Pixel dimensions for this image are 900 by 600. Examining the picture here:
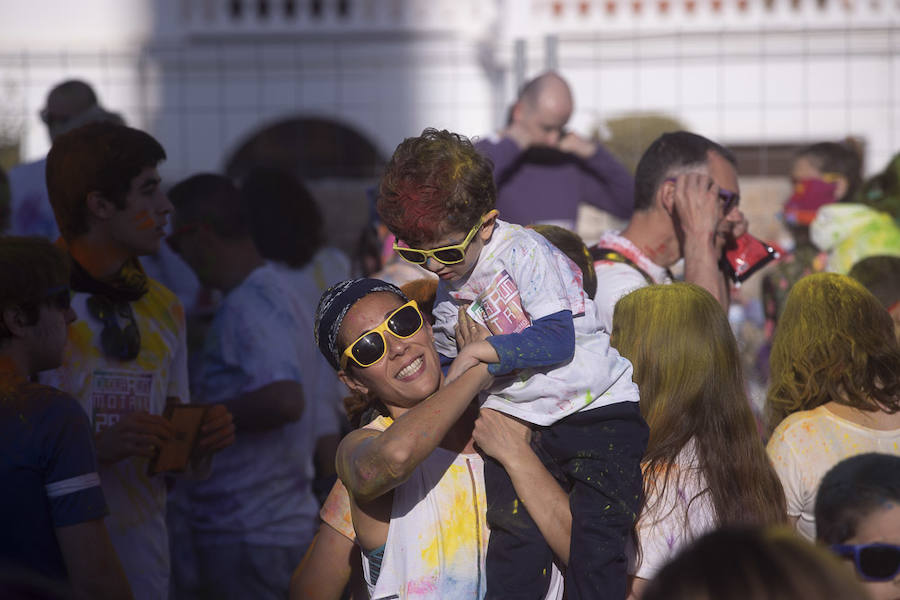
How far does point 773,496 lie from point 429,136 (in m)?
1.29

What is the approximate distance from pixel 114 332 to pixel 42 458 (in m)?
0.73

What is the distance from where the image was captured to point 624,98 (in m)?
7.20

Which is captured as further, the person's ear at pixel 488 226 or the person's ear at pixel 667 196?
the person's ear at pixel 667 196

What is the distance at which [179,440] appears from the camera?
3215 millimetres

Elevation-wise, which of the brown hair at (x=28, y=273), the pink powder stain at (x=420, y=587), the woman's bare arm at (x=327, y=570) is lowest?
the woman's bare arm at (x=327, y=570)

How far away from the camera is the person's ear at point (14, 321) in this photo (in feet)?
8.58

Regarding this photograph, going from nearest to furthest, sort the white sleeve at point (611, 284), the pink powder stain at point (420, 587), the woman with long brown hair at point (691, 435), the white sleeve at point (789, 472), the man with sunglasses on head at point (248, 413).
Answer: the pink powder stain at point (420, 587) → the woman with long brown hair at point (691, 435) → the white sleeve at point (789, 472) → the white sleeve at point (611, 284) → the man with sunglasses on head at point (248, 413)

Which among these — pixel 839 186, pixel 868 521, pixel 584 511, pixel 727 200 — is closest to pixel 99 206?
pixel 584 511

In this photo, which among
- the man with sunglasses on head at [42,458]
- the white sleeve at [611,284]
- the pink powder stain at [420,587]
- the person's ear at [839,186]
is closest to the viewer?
the pink powder stain at [420,587]

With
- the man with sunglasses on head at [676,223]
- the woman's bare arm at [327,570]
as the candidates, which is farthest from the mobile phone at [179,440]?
the man with sunglasses on head at [676,223]

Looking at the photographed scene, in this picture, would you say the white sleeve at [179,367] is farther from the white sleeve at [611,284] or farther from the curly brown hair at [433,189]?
the white sleeve at [611,284]

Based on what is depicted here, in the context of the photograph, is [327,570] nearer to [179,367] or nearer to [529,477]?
[529,477]

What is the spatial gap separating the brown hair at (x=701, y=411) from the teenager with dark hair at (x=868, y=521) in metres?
0.41

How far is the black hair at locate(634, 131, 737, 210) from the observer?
12.1 feet
